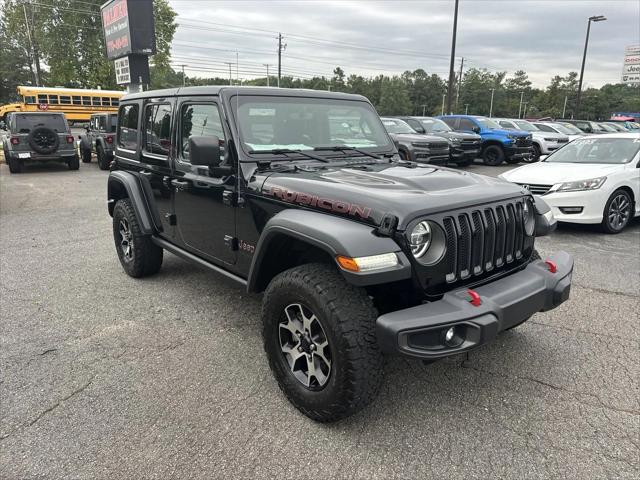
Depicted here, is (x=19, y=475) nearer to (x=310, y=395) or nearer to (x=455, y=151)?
(x=310, y=395)

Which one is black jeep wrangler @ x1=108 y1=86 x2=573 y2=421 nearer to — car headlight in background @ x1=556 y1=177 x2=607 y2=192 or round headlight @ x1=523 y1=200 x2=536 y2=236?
round headlight @ x1=523 y1=200 x2=536 y2=236

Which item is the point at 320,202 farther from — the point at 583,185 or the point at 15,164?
the point at 15,164

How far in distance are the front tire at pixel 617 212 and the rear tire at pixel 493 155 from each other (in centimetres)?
908

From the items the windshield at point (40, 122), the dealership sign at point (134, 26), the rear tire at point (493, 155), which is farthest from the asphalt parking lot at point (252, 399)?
the dealership sign at point (134, 26)

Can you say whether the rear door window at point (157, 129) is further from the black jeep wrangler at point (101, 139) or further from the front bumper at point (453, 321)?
the black jeep wrangler at point (101, 139)

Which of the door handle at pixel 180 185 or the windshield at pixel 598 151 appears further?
the windshield at pixel 598 151

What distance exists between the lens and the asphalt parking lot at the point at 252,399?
2.38m

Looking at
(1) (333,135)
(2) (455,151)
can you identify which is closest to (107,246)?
(1) (333,135)

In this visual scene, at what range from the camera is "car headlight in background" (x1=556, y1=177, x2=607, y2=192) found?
672 centimetres

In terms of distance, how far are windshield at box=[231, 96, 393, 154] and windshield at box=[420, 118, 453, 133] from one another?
11.8m

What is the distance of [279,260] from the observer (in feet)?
10.1

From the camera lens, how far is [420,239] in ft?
8.22

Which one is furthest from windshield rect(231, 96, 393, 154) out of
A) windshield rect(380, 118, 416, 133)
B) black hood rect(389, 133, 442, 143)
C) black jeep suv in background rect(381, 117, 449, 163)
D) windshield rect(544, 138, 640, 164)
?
windshield rect(380, 118, 416, 133)

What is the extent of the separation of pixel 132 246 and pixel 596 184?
20.7ft
